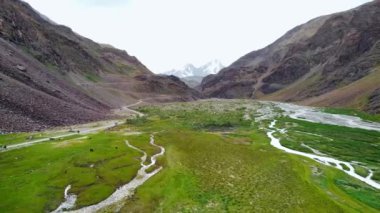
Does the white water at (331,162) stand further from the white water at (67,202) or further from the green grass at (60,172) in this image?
the white water at (67,202)

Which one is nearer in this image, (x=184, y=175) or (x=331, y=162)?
(x=184, y=175)

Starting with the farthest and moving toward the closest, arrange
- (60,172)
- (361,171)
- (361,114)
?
(361,114) → (361,171) → (60,172)

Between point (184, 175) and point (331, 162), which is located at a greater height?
point (184, 175)

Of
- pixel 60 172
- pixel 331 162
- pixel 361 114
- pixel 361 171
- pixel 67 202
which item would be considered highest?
pixel 361 114

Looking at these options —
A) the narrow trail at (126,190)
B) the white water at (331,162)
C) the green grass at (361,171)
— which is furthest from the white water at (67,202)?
the green grass at (361,171)

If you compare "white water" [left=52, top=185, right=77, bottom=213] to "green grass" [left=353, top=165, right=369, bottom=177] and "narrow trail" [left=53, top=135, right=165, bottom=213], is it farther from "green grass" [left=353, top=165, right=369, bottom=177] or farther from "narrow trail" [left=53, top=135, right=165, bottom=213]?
"green grass" [left=353, top=165, right=369, bottom=177]

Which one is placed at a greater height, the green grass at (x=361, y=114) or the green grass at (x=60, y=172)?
the green grass at (x=361, y=114)

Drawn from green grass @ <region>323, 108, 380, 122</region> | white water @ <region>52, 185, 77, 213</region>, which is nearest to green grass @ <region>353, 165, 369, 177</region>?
white water @ <region>52, 185, 77, 213</region>

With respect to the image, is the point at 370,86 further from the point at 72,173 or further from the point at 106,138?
the point at 72,173

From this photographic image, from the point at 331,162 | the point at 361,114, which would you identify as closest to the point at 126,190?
the point at 331,162

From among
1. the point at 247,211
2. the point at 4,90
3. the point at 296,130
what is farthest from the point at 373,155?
the point at 4,90

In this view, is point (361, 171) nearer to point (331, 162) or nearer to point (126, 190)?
point (331, 162)
